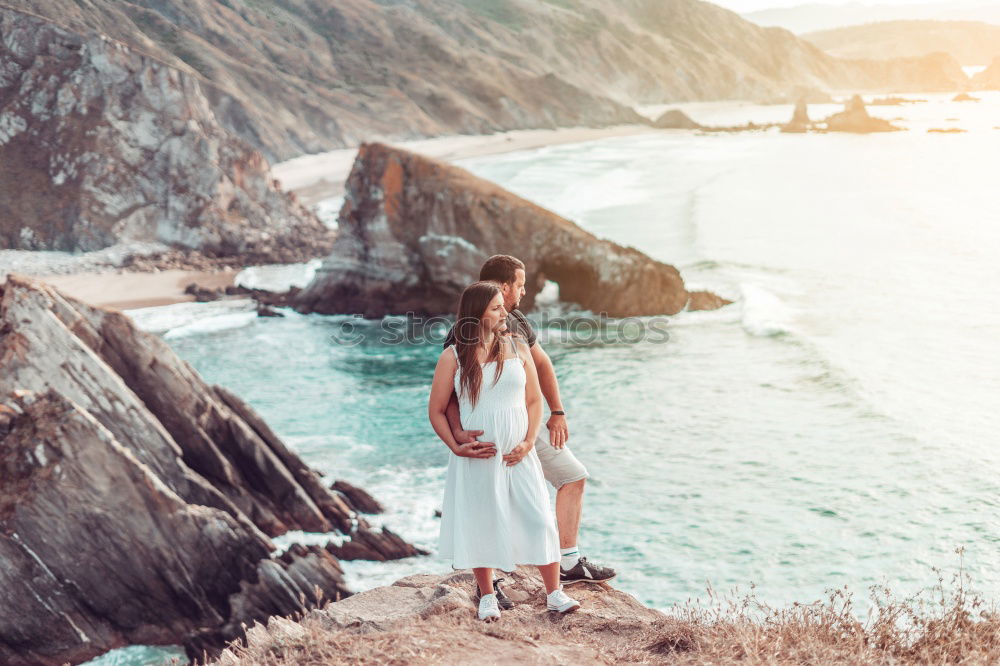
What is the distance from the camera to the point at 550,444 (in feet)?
20.7

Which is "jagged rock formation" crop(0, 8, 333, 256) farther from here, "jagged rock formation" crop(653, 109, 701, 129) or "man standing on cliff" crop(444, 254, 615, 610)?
"jagged rock formation" crop(653, 109, 701, 129)

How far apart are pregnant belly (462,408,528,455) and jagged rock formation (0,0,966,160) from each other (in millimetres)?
53101

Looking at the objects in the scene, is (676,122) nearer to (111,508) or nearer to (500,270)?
(111,508)


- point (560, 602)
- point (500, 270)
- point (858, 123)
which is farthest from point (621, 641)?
point (858, 123)

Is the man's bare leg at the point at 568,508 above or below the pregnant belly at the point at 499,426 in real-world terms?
below

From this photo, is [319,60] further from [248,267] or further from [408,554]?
[408,554]

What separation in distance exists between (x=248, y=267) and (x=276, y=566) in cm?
2902

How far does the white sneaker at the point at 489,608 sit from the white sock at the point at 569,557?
705mm

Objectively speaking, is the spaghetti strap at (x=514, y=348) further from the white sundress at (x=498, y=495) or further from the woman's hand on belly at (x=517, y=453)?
the woman's hand on belly at (x=517, y=453)

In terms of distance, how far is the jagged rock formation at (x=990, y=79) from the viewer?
616 ft

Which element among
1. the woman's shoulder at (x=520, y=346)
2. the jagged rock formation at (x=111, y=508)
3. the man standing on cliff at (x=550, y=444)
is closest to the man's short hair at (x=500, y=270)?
the man standing on cliff at (x=550, y=444)

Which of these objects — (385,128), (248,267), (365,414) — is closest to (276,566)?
(365,414)

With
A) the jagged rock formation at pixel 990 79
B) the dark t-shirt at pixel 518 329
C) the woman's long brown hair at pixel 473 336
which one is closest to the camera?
the woman's long brown hair at pixel 473 336

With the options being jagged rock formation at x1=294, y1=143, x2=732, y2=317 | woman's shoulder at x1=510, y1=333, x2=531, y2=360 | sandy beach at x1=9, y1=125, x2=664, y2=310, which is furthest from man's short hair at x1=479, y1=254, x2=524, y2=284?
sandy beach at x1=9, y1=125, x2=664, y2=310
